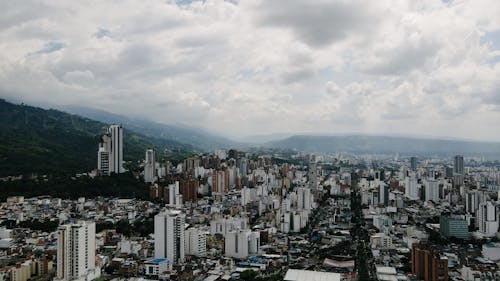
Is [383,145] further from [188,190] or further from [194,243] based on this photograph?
[194,243]

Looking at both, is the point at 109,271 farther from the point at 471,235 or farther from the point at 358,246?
the point at 471,235

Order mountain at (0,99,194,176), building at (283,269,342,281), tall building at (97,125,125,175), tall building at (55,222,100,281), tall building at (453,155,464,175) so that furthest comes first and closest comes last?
1. tall building at (453,155,464,175)
2. tall building at (97,125,125,175)
3. mountain at (0,99,194,176)
4. building at (283,269,342,281)
5. tall building at (55,222,100,281)

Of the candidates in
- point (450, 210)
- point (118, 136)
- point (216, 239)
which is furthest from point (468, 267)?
point (118, 136)

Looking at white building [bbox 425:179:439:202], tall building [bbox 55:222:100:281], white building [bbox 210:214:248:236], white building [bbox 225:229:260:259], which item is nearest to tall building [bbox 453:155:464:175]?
white building [bbox 425:179:439:202]

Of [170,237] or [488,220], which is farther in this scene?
[488,220]

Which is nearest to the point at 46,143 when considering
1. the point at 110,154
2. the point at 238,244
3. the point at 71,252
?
the point at 110,154

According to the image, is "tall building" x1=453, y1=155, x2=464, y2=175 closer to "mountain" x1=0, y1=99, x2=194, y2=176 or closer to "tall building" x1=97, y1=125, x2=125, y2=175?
"mountain" x1=0, y1=99, x2=194, y2=176
